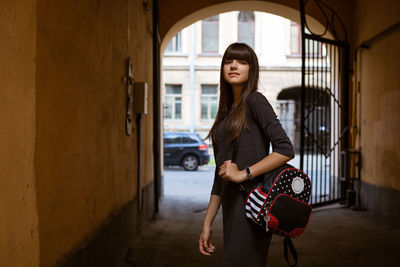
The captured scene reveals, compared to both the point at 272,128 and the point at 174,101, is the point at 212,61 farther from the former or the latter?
the point at 272,128

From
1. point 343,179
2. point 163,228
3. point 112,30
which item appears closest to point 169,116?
point 343,179

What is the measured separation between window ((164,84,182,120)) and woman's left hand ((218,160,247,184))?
18.1m

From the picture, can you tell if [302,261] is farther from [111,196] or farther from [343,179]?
[343,179]

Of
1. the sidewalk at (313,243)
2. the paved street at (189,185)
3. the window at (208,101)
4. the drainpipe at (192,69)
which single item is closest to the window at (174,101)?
the drainpipe at (192,69)

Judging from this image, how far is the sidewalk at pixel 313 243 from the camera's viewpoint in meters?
3.88

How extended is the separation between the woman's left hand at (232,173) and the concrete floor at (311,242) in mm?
2194

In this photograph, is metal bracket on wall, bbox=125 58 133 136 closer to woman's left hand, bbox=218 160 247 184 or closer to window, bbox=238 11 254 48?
woman's left hand, bbox=218 160 247 184

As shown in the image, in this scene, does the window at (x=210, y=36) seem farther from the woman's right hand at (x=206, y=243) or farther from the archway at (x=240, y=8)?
the woman's right hand at (x=206, y=243)

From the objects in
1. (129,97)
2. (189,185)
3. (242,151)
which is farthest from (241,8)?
(242,151)

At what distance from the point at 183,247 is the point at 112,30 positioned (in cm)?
222

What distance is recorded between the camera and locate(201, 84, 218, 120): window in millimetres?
19797

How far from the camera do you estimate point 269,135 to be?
1.78 metres

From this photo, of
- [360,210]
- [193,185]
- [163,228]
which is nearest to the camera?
[163,228]

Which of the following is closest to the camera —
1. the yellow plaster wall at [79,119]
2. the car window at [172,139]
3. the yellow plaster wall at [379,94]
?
the yellow plaster wall at [79,119]
